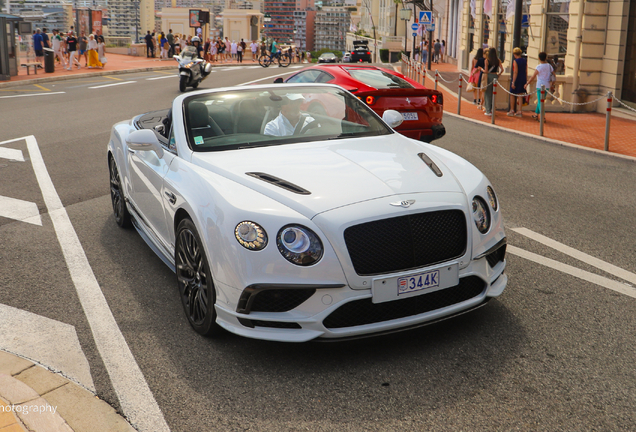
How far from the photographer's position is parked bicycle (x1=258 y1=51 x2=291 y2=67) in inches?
1836

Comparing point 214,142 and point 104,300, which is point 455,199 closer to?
point 214,142

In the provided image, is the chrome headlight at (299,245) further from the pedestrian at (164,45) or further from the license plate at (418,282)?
the pedestrian at (164,45)

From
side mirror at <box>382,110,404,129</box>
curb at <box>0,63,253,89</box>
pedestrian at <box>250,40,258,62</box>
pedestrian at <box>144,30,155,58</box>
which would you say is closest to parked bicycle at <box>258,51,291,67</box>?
curb at <box>0,63,253,89</box>

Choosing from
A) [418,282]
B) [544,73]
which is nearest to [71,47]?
[544,73]

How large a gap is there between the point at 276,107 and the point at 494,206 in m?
1.92

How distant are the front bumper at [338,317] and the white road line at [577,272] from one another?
5.44ft

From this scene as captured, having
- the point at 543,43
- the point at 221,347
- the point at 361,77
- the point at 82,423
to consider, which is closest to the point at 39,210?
the point at 221,347

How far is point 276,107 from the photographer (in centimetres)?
540

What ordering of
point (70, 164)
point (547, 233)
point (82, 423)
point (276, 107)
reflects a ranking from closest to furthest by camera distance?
point (82, 423), point (276, 107), point (547, 233), point (70, 164)

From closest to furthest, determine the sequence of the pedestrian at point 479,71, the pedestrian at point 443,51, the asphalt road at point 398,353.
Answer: the asphalt road at point 398,353 < the pedestrian at point 479,71 < the pedestrian at point 443,51

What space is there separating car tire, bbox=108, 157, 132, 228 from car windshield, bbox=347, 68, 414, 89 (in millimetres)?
5408

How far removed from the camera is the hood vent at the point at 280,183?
3.97 m

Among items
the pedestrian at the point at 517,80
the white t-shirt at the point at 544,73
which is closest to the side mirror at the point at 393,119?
the pedestrian at the point at 517,80

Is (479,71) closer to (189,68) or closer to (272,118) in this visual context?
(189,68)
